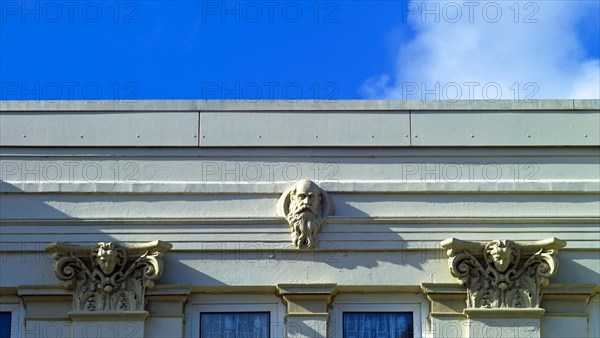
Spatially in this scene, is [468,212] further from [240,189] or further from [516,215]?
[240,189]

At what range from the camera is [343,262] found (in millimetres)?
25516

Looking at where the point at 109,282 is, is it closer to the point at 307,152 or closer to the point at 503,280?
the point at 307,152

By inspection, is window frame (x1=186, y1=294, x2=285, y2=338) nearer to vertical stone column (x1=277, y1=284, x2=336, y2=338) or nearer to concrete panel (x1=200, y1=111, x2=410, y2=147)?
vertical stone column (x1=277, y1=284, x2=336, y2=338)

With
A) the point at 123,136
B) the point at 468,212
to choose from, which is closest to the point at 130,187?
the point at 123,136

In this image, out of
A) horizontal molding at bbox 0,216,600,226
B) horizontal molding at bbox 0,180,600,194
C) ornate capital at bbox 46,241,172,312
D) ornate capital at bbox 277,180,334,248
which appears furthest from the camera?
horizontal molding at bbox 0,180,600,194

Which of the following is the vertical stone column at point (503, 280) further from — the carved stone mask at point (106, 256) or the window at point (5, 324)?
the window at point (5, 324)

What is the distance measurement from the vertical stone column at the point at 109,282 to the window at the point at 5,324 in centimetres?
93

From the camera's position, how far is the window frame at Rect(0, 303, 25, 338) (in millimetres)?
25297

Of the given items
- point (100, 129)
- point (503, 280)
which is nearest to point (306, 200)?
point (503, 280)

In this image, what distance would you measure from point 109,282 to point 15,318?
56.5 inches

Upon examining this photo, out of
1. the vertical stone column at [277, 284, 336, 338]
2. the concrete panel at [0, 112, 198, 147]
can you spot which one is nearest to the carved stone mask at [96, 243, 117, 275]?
the concrete panel at [0, 112, 198, 147]

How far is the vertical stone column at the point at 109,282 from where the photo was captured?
82.2ft

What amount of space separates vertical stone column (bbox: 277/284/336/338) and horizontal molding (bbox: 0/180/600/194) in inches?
58.5

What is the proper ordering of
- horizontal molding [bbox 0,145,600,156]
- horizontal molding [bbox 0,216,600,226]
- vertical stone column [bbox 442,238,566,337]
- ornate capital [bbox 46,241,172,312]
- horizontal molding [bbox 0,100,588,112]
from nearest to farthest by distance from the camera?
vertical stone column [bbox 442,238,566,337] < ornate capital [bbox 46,241,172,312] < horizontal molding [bbox 0,216,600,226] < horizontal molding [bbox 0,145,600,156] < horizontal molding [bbox 0,100,588,112]
